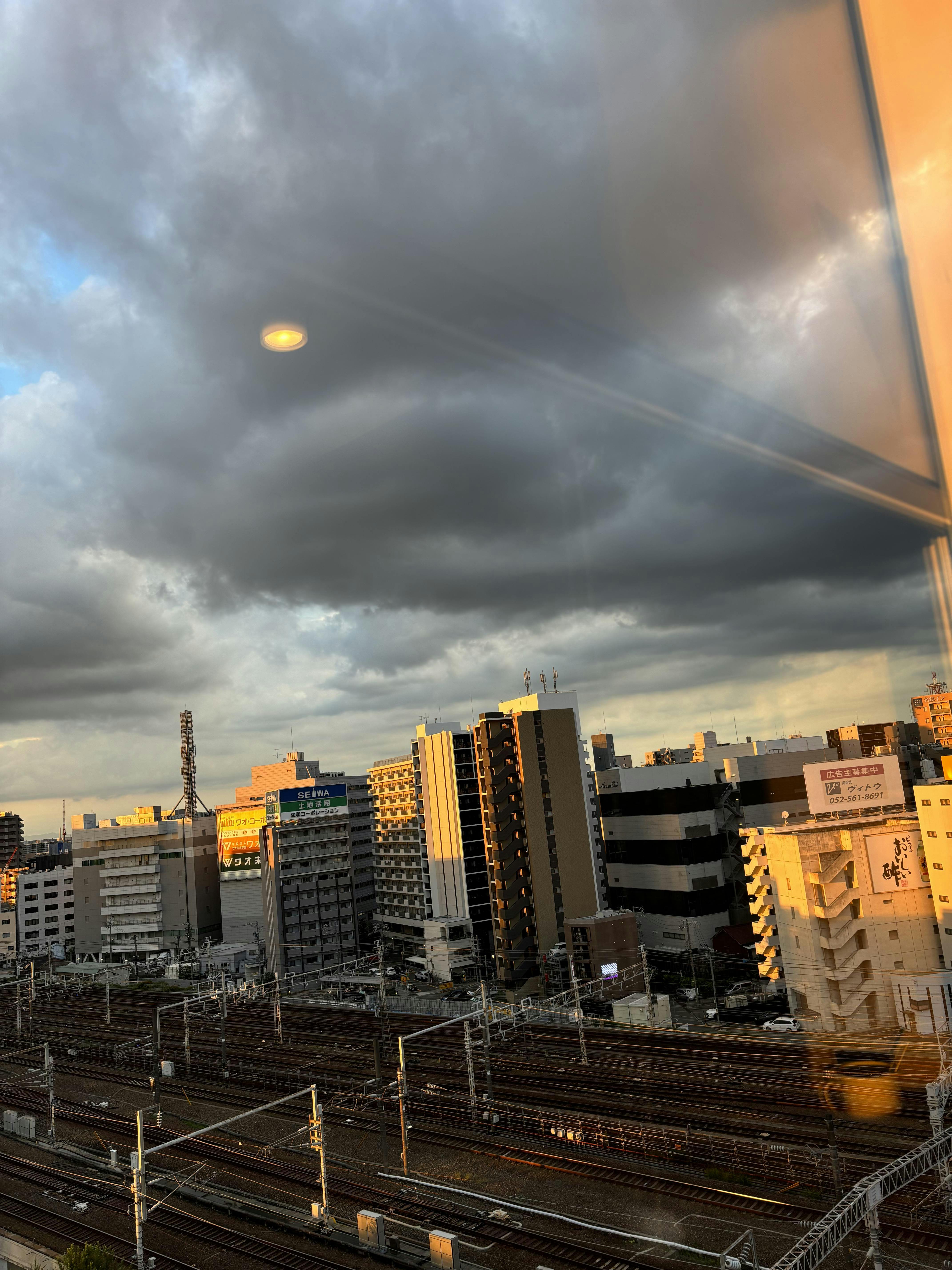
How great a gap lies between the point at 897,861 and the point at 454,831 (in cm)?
1416

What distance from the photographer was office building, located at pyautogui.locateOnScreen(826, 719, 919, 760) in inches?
561

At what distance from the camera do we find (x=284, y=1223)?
7.61m

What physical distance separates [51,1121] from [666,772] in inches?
689

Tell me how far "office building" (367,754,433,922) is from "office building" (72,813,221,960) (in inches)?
281

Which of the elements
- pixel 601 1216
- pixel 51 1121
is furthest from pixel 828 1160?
pixel 51 1121

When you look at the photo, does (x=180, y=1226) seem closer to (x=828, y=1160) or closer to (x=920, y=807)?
(x=828, y=1160)

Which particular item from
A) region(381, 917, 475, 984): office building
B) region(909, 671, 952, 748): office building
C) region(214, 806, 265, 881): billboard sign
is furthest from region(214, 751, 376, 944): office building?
region(909, 671, 952, 748): office building

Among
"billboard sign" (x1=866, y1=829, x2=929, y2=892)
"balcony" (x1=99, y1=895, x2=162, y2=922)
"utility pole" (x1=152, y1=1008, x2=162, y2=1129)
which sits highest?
"billboard sign" (x1=866, y1=829, x2=929, y2=892)

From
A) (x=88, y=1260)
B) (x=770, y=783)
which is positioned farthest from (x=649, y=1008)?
(x=770, y=783)

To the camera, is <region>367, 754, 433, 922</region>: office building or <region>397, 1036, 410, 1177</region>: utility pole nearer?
<region>397, 1036, 410, 1177</region>: utility pole

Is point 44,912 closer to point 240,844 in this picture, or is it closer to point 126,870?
point 126,870

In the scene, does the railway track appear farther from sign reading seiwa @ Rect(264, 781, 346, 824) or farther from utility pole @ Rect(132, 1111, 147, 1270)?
sign reading seiwa @ Rect(264, 781, 346, 824)

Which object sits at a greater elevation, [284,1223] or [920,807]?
[920,807]

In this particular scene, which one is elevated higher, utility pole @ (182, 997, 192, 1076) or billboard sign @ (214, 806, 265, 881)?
billboard sign @ (214, 806, 265, 881)
